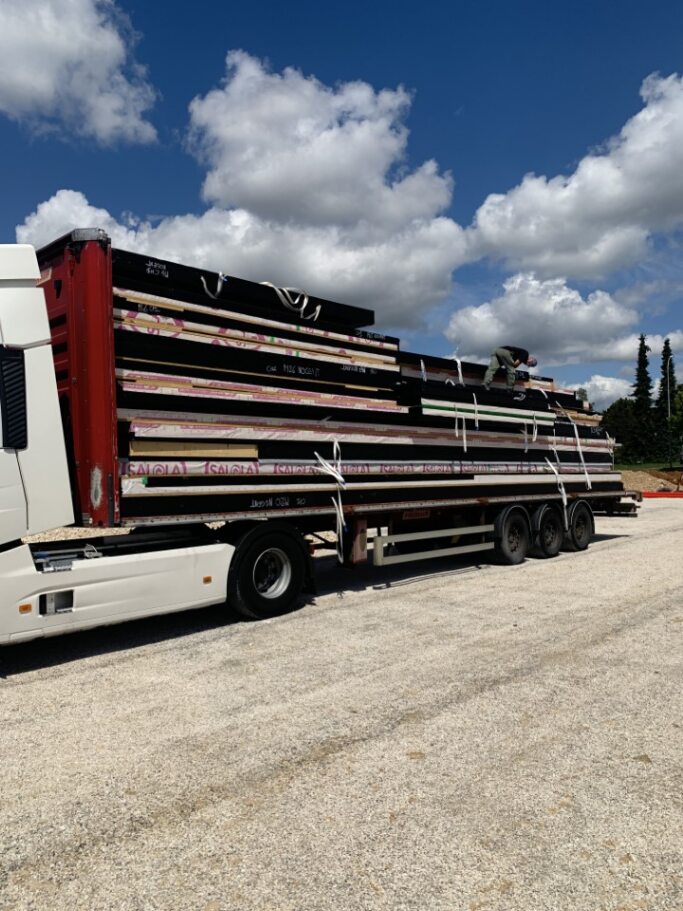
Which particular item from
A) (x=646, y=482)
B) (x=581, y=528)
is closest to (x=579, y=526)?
(x=581, y=528)

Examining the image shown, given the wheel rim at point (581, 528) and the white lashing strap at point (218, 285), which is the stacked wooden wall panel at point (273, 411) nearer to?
the white lashing strap at point (218, 285)

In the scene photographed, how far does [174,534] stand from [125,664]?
1604 millimetres

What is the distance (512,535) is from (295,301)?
18.6 feet

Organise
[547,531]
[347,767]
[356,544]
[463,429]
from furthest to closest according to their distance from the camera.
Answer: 1. [547,531]
2. [463,429]
3. [356,544]
4. [347,767]

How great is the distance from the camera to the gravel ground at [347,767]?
2.74 metres

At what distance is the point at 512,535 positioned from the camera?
11078 millimetres

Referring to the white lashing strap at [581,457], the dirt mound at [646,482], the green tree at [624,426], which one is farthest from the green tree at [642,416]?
the white lashing strap at [581,457]

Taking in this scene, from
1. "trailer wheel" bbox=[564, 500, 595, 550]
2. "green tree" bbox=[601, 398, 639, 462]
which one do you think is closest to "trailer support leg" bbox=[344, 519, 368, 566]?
"trailer wheel" bbox=[564, 500, 595, 550]

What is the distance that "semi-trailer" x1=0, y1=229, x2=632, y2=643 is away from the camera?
5.62 metres

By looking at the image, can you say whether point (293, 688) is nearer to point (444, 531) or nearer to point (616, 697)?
point (616, 697)

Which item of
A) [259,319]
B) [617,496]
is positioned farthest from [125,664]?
[617,496]

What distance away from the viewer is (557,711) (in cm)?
449

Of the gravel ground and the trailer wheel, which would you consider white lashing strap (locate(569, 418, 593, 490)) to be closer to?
the trailer wheel

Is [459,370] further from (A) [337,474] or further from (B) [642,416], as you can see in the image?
(B) [642,416]
